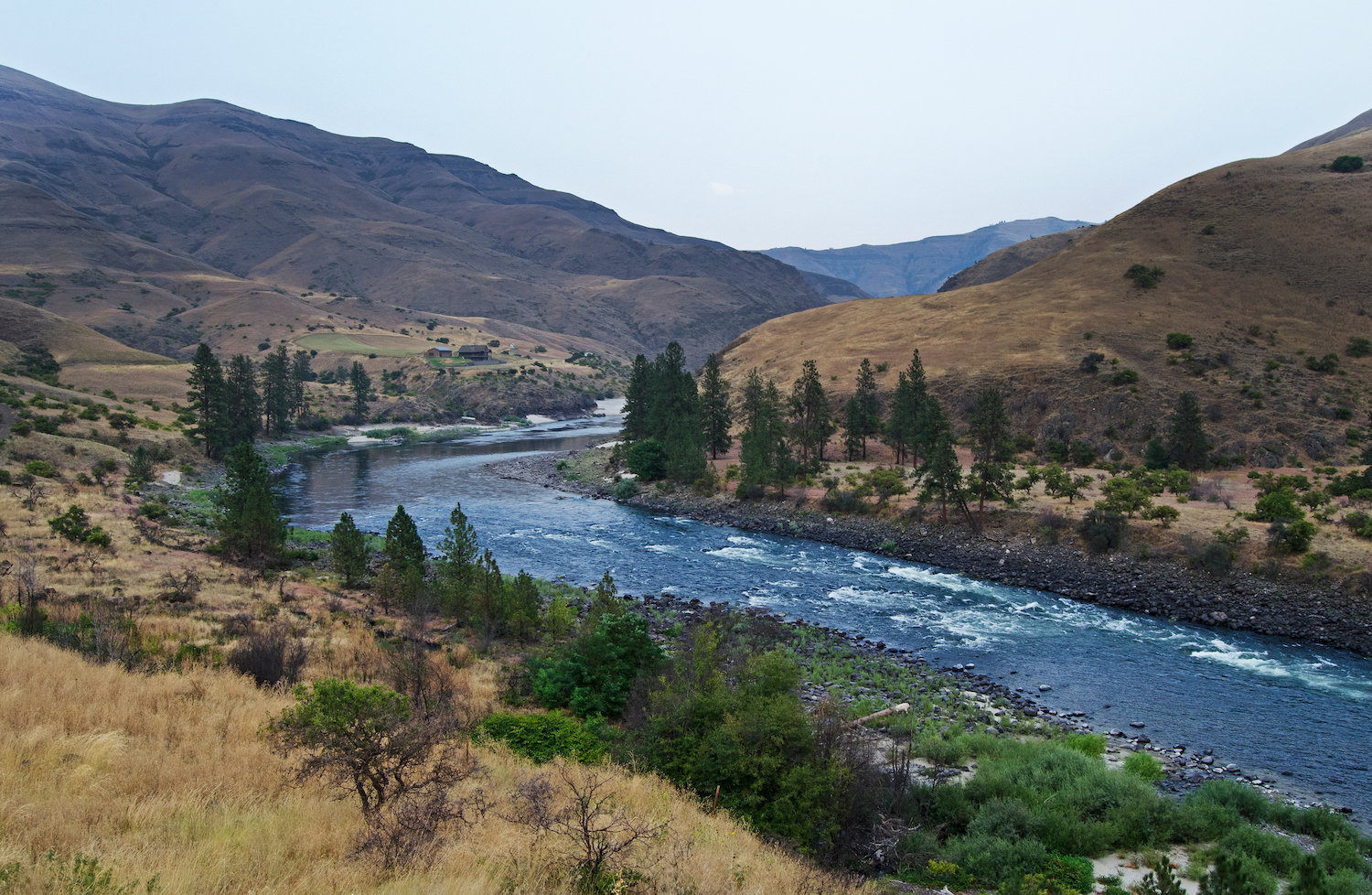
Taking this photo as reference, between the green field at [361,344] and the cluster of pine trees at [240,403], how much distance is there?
1295 inches

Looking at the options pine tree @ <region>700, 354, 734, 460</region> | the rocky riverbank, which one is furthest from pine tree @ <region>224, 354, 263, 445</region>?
the rocky riverbank

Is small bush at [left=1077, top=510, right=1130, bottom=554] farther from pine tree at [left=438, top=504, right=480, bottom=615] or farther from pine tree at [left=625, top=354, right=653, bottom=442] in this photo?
pine tree at [left=625, top=354, right=653, bottom=442]

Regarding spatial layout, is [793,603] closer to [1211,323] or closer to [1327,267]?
[1211,323]

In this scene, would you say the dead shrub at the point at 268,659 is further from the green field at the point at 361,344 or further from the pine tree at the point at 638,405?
the green field at the point at 361,344

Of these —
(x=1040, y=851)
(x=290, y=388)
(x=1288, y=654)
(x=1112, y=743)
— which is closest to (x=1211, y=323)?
(x=1288, y=654)

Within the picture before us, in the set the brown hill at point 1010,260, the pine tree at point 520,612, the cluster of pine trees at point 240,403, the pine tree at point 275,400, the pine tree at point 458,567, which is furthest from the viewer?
the brown hill at point 1010,260

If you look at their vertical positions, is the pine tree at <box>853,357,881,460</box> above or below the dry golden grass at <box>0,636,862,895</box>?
above

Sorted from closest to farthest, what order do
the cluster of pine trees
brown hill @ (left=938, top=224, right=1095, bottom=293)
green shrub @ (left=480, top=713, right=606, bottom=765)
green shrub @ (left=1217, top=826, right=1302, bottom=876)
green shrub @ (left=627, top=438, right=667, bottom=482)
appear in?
green shrub @ (left=1217, top=826, right=1302, bottom=876), green shrub @ (left=480, top=713, right=606, bottom=765), green shrub @ (left=627, top=438, right=667, bottom=482), the cluster of pine trees, brown hill @ (left=938, top=224, right=1095, bottom=293)

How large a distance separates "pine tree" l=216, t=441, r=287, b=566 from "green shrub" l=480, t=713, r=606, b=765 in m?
19.7

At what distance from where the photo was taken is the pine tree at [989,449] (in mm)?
38375

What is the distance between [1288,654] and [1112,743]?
37.4ft

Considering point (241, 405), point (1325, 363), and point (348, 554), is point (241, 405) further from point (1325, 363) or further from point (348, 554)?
point (1325, 363)

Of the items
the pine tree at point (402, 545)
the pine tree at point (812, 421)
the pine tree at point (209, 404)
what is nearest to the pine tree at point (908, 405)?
the pine tree at point (812, 421)

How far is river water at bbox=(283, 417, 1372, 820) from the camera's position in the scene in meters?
18.7
